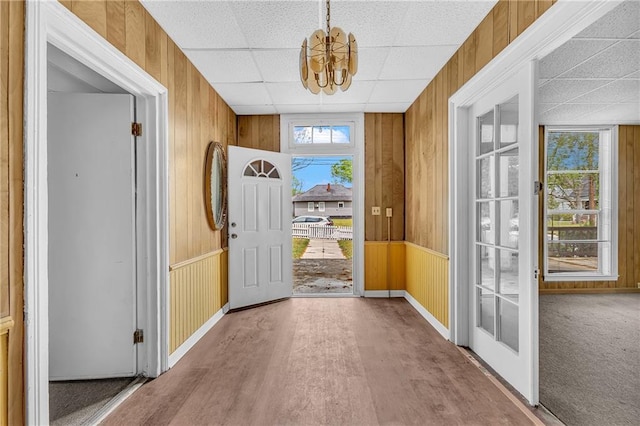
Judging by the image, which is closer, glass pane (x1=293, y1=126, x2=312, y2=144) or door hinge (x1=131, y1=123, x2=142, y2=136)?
door hinge (x1=131, y1=123, x2=142, y2=136)

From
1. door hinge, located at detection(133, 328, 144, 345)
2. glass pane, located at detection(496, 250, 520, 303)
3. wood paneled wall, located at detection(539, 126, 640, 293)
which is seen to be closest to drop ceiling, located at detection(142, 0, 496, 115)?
glass pane, located at detection(496, 250, 520, 303)

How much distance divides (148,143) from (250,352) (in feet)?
6.05

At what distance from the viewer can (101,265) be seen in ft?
7.91

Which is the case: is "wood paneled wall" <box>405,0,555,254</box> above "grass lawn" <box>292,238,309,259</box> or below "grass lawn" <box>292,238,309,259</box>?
above

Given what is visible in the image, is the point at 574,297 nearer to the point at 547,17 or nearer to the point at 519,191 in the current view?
the point at 519,191

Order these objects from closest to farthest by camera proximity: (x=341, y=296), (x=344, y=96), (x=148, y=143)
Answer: (x=148, y=143), (x=344, y=96), (x=341, y=296)

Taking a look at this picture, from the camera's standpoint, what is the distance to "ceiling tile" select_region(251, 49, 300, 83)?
9.73 feet

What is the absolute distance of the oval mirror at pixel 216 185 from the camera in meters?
3.56

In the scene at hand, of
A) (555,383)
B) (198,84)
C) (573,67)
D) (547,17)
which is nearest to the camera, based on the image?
(547,17)

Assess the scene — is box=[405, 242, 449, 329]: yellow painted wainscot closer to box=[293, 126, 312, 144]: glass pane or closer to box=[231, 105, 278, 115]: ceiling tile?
box=[293, 126, 312, 144]: glass pane

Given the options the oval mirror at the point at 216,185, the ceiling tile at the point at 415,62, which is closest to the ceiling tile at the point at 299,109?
the oval mirror at the point at 216,185

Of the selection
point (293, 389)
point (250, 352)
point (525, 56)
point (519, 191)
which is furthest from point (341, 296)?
point (525, 56)

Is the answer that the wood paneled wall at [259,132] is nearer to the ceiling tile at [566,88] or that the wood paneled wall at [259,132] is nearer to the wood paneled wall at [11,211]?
the ceiling tile at [566,88]

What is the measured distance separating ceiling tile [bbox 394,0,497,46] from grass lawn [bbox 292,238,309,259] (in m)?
7.54
